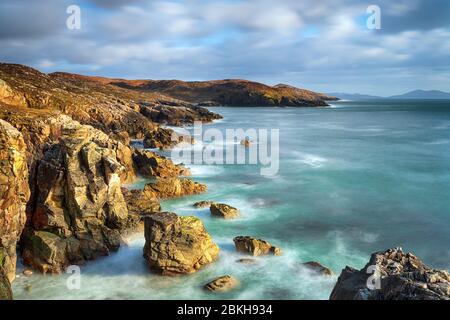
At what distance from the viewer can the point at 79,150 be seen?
74.4 ft

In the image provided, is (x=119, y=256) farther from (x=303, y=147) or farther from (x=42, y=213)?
(x=303, y=147)

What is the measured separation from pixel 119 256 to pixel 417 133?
76.2 meters

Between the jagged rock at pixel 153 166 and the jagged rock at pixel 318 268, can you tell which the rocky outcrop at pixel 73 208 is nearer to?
the jagged rock at pixel 318 268

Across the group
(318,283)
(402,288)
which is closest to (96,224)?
(318,283)

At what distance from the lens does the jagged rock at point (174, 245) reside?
62.6 feet

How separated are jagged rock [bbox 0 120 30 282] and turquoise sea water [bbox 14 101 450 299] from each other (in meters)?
1.32

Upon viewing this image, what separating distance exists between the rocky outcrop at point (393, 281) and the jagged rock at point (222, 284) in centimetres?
559

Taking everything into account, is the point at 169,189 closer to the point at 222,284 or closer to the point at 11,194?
the point at 11,194

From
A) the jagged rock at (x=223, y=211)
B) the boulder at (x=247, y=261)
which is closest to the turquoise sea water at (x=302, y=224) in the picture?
the boulder at (x=247, y=261)

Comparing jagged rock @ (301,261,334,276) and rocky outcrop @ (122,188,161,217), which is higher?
rocky outcrop @ (122,188,161,217)

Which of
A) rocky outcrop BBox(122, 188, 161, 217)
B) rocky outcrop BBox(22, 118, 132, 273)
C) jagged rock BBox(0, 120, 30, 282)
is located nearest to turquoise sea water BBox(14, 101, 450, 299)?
rocky outcrop BBox(22, 118, 132, 273)

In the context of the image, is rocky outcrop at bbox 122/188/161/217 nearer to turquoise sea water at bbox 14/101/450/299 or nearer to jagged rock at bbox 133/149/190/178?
turquoise sea water at bbox 14/101/450/299

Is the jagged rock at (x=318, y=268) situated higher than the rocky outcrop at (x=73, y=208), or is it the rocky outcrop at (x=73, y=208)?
the rocky outcrop at (x=73, y=208)

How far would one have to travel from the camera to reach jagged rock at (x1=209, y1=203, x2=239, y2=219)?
89.2 ft
